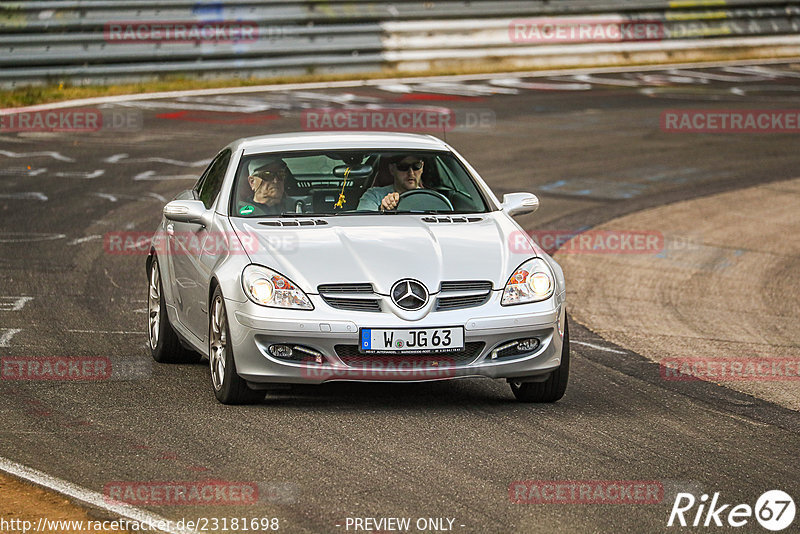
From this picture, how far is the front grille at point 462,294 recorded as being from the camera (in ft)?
24.6

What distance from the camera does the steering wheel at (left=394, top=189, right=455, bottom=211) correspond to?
28.7 feet

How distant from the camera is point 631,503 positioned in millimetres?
5902

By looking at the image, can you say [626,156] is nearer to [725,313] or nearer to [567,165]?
[567,165]

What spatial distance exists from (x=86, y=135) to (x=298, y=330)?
14.9 meters

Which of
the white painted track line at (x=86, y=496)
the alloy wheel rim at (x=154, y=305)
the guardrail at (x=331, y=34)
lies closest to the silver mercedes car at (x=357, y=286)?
the alloy wheel rim at (x=154, y=305)

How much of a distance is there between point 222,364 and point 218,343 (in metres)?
0.14

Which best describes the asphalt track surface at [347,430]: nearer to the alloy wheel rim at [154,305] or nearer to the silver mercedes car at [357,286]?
the alloy wheel rim at [154,305]

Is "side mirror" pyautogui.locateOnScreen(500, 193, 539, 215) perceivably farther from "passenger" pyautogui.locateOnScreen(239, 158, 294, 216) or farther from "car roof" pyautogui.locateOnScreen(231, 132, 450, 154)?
"passenger" pyautogui.locateOnScreen(239, 158, 294, 216)

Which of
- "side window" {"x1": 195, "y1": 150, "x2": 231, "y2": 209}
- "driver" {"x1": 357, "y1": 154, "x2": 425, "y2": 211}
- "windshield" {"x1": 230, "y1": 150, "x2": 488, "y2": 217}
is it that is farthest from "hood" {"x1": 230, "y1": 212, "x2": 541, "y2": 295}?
"side window" {"x1": 195, "y1": 150, "x2": 231, "y2": 209}

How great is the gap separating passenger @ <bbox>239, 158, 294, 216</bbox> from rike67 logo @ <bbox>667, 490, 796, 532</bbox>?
3504 millimetres

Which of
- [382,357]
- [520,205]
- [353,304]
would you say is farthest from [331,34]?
[382,357]

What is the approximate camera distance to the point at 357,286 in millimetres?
7473

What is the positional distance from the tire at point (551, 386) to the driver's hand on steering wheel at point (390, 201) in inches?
58.5

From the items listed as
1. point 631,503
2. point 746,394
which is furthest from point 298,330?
point 746,394
